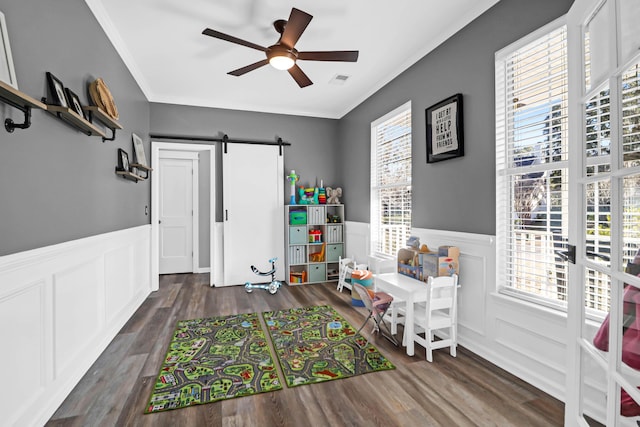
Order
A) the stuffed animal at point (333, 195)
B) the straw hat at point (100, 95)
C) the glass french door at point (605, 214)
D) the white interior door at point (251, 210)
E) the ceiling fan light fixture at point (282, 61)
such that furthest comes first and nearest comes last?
the stuffed animal at point (333, 195) < the white interior door at point (251, 210) < the ceiling fan light fixture at point (282, 61) < the straw hat at point (100, 95) < the glass french door at point (605, 214)

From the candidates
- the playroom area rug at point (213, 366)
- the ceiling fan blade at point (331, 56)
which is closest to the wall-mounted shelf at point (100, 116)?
the ceiling fan blade at point (331, 56)

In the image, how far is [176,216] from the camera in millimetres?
5609

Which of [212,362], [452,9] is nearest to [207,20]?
[452,9]

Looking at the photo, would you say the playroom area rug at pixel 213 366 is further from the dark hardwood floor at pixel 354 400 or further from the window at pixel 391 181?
the window at pixel 391 181

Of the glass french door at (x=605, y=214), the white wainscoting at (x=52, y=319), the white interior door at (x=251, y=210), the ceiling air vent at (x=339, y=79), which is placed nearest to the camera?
the glass french door at (x=605, y=214)

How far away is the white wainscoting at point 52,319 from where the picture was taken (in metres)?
1.48

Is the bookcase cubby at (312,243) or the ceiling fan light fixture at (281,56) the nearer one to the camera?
the ceiling fan light fixture at (281,56)

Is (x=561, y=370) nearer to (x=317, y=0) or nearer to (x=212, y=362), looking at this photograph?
(x=212, y=362)

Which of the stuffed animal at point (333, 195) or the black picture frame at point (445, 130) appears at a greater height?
the black picture frame at point (445, 130)

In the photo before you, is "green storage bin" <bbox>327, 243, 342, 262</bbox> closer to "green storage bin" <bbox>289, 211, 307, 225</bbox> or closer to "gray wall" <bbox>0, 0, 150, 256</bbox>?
"green storage bin" <bbox>289, 211, 307, 225</bbox>

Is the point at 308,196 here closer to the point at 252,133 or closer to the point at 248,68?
the point at 252,133

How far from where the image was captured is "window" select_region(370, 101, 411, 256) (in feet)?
11.7

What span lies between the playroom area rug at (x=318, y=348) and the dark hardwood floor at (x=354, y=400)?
10 cm

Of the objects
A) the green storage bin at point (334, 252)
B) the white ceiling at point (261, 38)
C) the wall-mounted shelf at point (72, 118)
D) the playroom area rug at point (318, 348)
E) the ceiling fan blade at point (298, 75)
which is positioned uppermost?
the white ceiling at point (261, 38)
